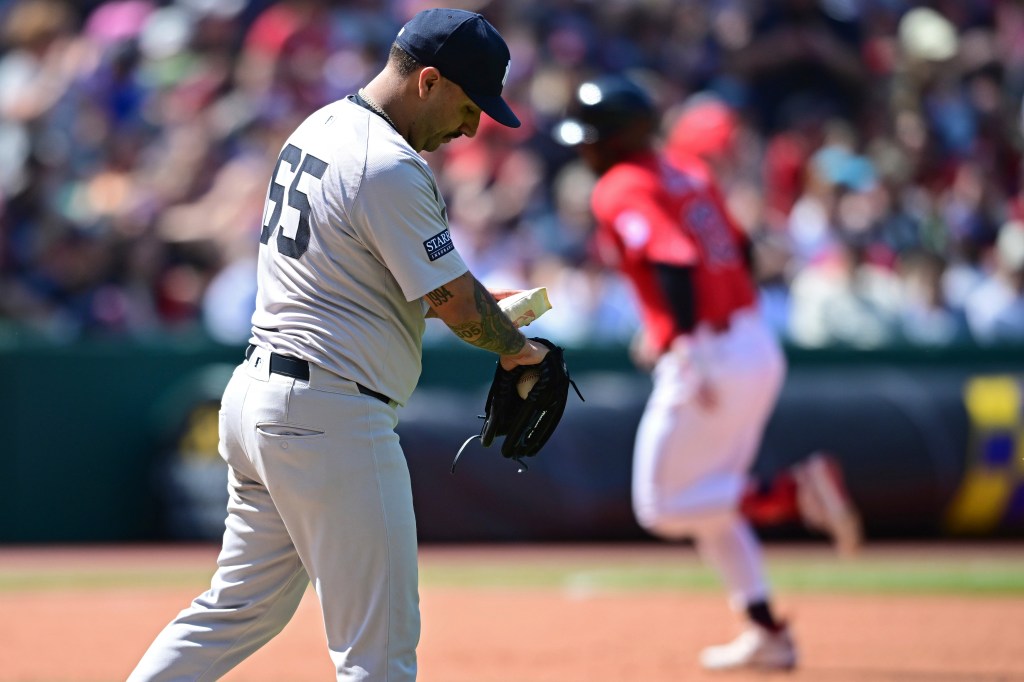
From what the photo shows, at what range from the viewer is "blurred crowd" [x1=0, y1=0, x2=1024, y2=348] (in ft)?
39.8

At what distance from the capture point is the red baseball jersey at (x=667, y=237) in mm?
7008

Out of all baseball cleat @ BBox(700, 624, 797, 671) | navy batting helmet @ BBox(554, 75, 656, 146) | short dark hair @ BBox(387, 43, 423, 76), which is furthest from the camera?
navy batting helmet @ BBox(554, 75, 656, 146)

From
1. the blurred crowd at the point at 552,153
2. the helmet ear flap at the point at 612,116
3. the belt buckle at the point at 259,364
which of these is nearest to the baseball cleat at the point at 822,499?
the helmet ear flap at the point at 612,116

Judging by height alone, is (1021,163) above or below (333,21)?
below

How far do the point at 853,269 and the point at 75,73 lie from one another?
7.18 metres

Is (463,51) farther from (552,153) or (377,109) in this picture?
(552,153)

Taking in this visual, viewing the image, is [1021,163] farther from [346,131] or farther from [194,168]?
[346,131]

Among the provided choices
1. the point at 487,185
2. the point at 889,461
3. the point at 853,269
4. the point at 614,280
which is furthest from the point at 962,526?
the point at 487,185

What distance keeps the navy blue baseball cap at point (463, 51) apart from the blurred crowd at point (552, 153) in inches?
303

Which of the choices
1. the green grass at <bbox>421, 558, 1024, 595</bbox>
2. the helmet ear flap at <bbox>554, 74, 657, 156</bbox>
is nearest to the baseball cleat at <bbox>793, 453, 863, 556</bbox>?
the green grass at <bbox>421, 558, 1024, 595</bbox>

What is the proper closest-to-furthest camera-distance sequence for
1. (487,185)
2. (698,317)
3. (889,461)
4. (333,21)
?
(698,317)
(889,461)
(487,185)
(333,21)

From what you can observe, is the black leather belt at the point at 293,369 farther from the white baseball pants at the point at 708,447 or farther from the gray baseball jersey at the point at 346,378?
the white baseball pants at the point at 708,447

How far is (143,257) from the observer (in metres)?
12.0

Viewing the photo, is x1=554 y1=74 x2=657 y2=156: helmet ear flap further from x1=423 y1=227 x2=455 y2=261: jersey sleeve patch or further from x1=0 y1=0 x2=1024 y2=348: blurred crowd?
x1=0 y1=0 x2=1024 y2=348: blurred crowd
